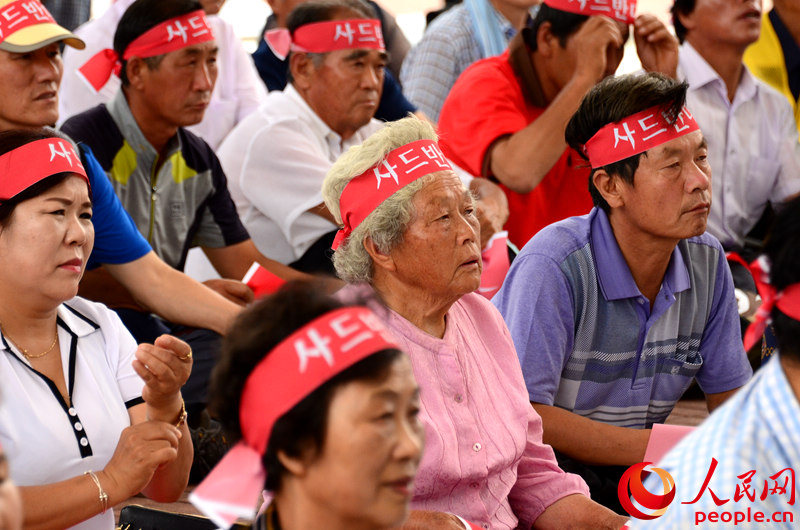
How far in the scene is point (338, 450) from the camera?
1436 millimetres

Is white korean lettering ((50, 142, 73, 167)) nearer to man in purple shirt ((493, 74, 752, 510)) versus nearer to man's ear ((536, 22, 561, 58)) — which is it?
man in purple shirt ((493, 74, 752, 510))

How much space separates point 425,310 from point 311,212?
1.64 meters

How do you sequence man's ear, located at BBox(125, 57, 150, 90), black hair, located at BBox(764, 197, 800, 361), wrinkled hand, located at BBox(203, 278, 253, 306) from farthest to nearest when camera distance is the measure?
1. man's ear, located at BBox(125, 57, 150, 90)
2. wrinkled hand, located at BBox(203, 278, 253, 306)
3. black hair, located at BBox(764, 197, 800, 361)

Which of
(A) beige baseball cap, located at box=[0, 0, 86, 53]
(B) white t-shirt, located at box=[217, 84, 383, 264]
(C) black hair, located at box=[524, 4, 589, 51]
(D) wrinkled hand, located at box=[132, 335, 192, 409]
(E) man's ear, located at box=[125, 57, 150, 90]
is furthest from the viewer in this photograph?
(B) white t-shirt, located at box=[217, 84, 383, 264]

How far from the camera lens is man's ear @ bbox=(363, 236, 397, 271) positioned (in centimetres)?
226

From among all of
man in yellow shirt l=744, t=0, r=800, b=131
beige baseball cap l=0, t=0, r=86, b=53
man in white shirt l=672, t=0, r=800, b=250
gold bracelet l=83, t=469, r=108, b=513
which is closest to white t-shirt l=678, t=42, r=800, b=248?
man in white shirt l=672, t=0, r=800, b=250

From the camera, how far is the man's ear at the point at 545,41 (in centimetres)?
363

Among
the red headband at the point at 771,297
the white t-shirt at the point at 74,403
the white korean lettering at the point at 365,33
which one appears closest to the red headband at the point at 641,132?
the red headband at the point at 771,297

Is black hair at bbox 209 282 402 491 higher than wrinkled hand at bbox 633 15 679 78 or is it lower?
higher

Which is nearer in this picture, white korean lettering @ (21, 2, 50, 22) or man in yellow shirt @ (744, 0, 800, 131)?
white korean lettering @ (21, 2, 50, 22)

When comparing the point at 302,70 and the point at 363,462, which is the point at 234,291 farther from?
the point at 363,462

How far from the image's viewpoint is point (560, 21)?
359 centimetres

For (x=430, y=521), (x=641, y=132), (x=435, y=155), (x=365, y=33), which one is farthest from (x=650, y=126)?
(x=365, y=33)

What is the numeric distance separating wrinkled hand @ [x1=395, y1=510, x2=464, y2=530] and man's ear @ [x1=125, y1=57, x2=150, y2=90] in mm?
2270
